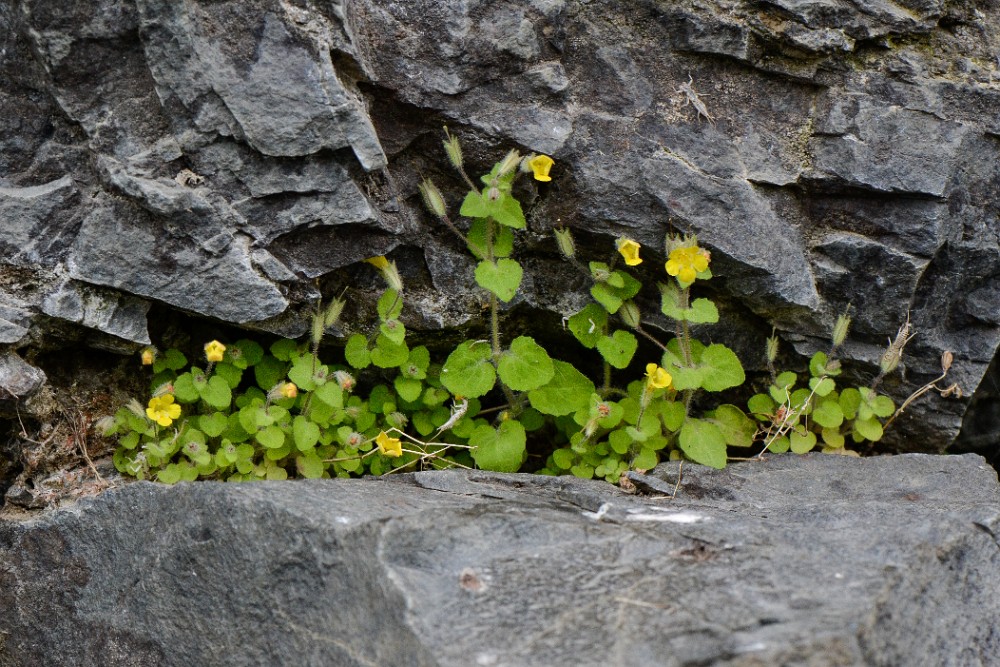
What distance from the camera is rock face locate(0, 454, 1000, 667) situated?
2.18 meters

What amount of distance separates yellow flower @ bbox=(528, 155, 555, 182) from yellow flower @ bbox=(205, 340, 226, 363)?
1271mm

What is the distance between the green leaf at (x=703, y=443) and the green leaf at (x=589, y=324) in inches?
19.0

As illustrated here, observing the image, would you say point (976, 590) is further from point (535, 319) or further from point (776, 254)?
point (535, 319)

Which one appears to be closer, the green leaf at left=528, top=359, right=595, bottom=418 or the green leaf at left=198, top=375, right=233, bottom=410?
the green leaf at left=198, top=375, right=233, bottom=410

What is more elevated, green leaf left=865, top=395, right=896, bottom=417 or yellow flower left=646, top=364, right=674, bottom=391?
yellow flower left=646, top=364, right=674, bottom=391

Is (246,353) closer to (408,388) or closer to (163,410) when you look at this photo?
(163,410)

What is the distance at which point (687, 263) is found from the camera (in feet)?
10.7

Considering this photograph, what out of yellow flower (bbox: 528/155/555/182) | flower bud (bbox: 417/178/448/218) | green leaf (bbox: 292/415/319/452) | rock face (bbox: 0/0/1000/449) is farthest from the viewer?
green leaf (bbox: 292/415/319/452)

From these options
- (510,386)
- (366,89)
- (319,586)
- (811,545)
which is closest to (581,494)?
(510,386)

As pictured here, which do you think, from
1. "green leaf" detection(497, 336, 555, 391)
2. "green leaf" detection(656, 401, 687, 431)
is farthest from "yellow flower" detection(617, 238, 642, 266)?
"green leaf" detection(656, 401, 687, 431)

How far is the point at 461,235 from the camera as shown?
11.2ft

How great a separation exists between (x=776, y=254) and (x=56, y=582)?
274 cm

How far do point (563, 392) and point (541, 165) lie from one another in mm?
888

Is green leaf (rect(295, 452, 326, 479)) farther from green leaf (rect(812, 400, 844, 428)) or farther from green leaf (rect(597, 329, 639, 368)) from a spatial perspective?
green leaf (rect(812, 400, 844, 428))
